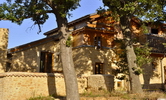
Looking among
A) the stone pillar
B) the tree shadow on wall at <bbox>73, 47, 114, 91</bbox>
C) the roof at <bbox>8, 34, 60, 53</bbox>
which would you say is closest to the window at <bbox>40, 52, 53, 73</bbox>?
the roof at <bbox>8, 34, 60, 53</bbox>

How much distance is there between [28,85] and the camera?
551 inches

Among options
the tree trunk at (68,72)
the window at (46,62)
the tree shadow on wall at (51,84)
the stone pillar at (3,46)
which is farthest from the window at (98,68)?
the tree trunk at (68,72)

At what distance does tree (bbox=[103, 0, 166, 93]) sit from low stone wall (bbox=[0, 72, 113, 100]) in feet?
8.37

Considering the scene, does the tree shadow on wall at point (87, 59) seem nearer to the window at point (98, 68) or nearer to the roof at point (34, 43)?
the window at point (98, 68)

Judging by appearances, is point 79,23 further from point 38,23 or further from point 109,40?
point 38,23

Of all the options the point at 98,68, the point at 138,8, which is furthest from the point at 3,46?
the point at 138,8

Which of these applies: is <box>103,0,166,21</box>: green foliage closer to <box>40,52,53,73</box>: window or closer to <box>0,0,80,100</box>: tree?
<box>0,0,80,100</box>: tree

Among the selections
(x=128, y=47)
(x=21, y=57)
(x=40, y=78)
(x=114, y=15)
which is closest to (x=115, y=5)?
(x=114, y=15)

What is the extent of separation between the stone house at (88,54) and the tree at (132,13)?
4.81 meters

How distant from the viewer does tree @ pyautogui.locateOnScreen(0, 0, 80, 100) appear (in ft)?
39.7

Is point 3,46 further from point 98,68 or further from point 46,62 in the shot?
point 98,68

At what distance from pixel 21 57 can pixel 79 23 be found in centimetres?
686

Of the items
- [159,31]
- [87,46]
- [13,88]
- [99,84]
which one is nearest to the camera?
[13,88]

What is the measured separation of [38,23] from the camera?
15.0 m
